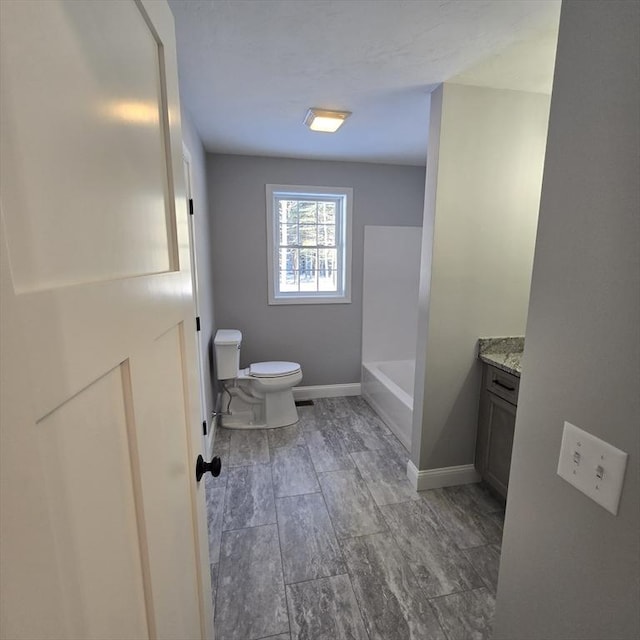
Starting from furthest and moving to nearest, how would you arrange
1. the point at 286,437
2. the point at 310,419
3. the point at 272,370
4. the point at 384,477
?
1. the point at 310,419
2. the point at 272,370
3. the point at 286,437
4. the point at 384,477

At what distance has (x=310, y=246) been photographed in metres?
3.66

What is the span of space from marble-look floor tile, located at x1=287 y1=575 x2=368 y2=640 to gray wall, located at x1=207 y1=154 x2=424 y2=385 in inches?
86.9

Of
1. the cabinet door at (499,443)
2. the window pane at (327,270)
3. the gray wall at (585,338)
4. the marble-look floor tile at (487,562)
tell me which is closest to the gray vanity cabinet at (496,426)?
the cabinet door at (499,443)

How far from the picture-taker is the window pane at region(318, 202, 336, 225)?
363 centimetres

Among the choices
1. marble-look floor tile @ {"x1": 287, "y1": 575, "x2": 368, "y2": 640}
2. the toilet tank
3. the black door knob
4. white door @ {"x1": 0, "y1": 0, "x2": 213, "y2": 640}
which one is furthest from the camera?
the toilet tank

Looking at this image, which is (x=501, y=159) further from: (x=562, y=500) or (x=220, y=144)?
(x=220, y=144)

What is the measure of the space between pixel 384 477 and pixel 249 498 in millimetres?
920

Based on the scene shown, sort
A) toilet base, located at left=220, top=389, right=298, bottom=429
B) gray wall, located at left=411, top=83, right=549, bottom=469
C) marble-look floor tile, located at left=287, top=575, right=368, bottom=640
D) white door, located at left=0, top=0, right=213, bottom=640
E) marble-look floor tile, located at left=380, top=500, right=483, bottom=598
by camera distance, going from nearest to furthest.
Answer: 1. white door, located at left=0, top=0, right=213, bottom=640
2. marble-look floor tile, located at left=287, top=575, right=368, bottom=640
3. marble-look floor tile, located at left=380, top=500, right=483, bottom=598
4. gray wall, located at left=411, top=83, right=549, bottom=469
5. toilet base, located at left=220, top=389, right=298, bottom=429

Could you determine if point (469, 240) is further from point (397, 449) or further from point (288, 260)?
point (288, 260)

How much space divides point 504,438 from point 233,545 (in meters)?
1.63

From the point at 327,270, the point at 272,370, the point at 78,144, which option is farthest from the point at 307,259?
the point at 78,144

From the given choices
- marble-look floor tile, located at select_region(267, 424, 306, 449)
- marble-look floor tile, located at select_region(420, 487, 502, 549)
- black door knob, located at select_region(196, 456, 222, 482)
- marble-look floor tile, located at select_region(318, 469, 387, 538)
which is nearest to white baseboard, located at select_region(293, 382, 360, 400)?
marble-look floor tile, located at select_region(267, 424, 306, 449)

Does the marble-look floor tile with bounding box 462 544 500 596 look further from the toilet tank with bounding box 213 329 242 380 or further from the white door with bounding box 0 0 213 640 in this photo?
the toilet tank with bounding box 213 329 242 380

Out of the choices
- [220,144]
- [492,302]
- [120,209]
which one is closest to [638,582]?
[120,209]
